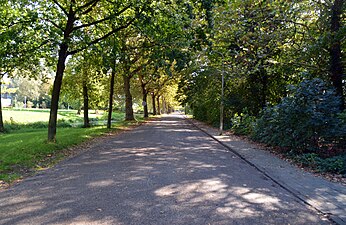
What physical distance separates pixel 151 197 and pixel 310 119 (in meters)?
6.59

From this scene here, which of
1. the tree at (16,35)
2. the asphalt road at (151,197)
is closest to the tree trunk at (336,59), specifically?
the asphalt road at (151,197)

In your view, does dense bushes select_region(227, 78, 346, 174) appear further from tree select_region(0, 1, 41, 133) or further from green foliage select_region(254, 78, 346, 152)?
tree select_region(0, 1, 41, 133)

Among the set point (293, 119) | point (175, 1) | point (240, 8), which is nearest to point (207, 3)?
point (175, 1)

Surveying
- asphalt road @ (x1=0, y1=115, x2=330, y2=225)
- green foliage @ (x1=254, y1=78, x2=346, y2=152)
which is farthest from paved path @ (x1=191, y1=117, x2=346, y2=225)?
green foliage @ (x1=254, y1=78, x2=346, y2=152)

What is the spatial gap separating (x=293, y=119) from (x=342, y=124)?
1552 millimetres

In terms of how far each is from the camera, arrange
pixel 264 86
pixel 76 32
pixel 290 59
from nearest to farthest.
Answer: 1. pixel 76 32
2. pixel 290 59
3. pixel 264 86

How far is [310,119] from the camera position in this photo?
9875mm

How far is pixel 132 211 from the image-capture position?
485 centimetres

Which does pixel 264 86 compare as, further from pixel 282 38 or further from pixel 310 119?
pixel 310 119

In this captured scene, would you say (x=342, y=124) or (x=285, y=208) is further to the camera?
(x=342, y=124)

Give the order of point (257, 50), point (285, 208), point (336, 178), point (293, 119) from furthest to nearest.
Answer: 1. point (257, 50)
2. point (293, 119)
3. point (336, 178)
4. point (285, 208)

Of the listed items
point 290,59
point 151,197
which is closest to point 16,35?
point 151,197

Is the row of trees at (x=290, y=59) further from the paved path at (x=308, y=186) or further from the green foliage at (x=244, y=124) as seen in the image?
the paved path at (x=308, y=186)

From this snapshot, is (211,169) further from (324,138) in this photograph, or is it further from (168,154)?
(324,138)
